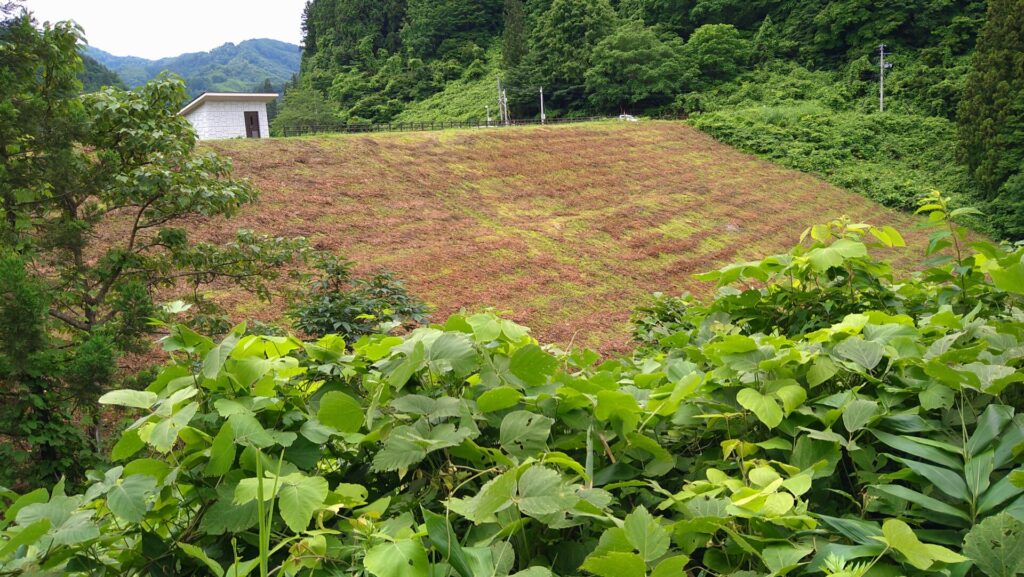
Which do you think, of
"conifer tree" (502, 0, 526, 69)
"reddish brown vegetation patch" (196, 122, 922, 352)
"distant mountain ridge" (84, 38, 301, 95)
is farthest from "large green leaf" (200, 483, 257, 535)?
"distant mountain ridge" (84, 38, 301, 95)

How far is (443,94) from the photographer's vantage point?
49781 millimetres

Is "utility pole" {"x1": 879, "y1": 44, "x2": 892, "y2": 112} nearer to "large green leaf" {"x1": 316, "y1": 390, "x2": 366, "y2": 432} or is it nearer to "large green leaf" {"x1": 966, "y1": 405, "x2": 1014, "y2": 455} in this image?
"large green leaf" {"x1": 966, "y1": 405, "x2": 1014, "y2": 455}

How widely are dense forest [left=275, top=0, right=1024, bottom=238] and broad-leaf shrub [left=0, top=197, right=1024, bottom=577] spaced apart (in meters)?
21.3

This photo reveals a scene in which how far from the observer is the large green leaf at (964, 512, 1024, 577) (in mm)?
625

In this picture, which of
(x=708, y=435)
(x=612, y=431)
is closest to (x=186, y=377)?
(x=612, y=431)

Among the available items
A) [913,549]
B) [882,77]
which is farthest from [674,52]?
[913,549]

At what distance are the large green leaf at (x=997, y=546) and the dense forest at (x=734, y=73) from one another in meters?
21.4

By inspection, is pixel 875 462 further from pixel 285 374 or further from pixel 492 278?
pixel 492 278

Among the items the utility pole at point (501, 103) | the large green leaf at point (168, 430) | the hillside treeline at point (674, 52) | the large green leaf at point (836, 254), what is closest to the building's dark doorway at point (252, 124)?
the utility pole at point (501, 103)

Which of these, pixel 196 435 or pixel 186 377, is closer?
pixel 196 435

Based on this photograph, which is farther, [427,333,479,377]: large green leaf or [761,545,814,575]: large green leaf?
[427,333,479,377]: large green leaf

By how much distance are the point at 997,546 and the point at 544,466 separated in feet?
1.49

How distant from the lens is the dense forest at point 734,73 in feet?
79.4

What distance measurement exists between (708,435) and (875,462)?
0.21 meters
